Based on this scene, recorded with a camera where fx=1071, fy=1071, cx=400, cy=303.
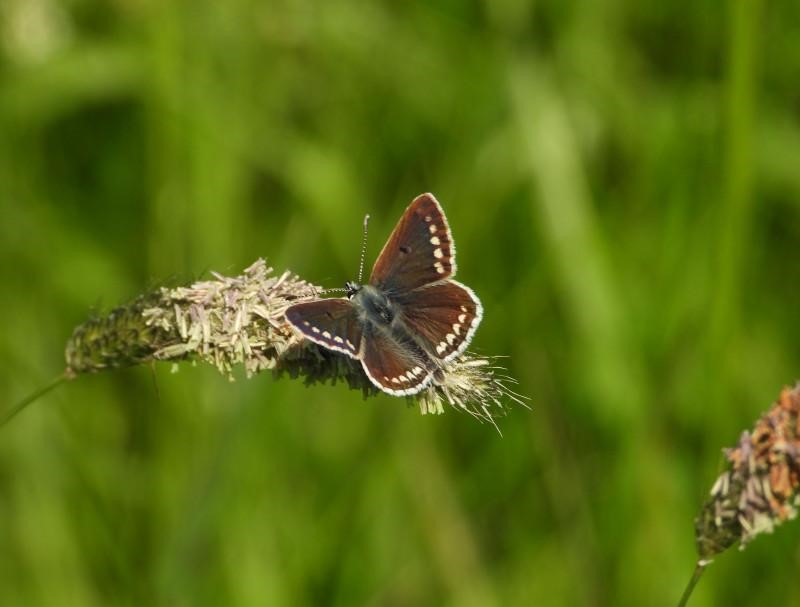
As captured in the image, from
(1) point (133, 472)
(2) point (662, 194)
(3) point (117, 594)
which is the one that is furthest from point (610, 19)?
(3) point (117, 594)

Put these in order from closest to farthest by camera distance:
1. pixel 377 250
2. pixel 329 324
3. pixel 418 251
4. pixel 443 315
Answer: pixel 329 324 < pixel 443 315 < pixel 418 251 < pixel 377 250

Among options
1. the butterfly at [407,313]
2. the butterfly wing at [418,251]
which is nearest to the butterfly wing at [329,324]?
the butterfly at [407,313]

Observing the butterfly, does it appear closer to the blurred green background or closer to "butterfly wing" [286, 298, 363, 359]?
"butterfly wing" [286, 298, 363, 359]

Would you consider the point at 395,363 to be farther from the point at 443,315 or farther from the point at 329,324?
the point at 443,315

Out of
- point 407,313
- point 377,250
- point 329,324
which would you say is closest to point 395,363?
point 329,324

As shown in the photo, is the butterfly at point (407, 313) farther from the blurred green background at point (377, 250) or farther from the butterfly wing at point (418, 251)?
the blurred green background at point (377, 250)

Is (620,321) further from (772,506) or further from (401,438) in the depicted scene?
(772,506)

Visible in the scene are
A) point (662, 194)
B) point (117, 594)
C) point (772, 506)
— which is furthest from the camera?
point (662, 194)
